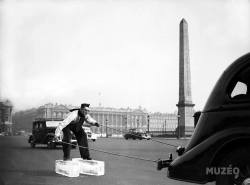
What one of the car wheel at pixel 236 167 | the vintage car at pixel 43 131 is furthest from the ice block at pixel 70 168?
the vintage car at pixel 43 131

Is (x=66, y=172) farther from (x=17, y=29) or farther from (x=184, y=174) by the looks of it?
(x=184, y=174)

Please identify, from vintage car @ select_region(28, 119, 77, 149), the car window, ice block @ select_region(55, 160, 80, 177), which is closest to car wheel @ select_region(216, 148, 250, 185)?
the car window

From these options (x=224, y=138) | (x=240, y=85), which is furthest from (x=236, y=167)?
(x=240, y=85)

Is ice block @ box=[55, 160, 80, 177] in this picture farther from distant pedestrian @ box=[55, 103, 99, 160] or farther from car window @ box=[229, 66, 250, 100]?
car window @ box=[229, 66, 250, 100]

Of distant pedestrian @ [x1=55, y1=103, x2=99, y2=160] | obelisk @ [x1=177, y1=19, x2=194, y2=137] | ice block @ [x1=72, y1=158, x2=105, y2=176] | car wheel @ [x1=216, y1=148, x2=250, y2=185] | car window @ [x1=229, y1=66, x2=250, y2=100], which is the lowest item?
ice block @ [x1=72, y1=158, x2=105, y2=176]

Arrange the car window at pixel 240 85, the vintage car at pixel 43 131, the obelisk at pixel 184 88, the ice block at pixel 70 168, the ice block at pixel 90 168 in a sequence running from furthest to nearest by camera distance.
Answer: the obelisk at pixel 184 88 → the vintage car at pixel 43 131 → the ice block at pixel 90 168 → the ice block at pixel 70 168 → the car window at pixel 240 85

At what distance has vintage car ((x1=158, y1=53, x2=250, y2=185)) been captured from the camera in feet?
Answer: 12.4

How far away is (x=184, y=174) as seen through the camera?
13.7 feet

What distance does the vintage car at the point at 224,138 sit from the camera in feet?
12.4

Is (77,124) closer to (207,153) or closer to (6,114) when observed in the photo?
(207,153)

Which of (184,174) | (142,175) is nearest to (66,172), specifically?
(142,175)

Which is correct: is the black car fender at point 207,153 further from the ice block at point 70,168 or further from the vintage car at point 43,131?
the vintage car at point 43,131

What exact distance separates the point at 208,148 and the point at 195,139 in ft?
0.98

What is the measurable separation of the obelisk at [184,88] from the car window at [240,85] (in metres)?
32.4
